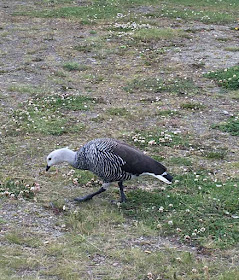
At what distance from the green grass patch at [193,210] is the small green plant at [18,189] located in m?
1.20

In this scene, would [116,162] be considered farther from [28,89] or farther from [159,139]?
[28,89]

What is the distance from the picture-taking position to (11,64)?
1227 centimetres

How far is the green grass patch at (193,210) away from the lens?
566cm

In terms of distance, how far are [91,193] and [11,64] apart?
256 inches

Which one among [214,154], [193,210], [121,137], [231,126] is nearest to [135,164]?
[193,210]

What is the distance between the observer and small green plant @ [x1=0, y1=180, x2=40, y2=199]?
254 inches

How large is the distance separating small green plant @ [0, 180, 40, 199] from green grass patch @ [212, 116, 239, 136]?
3.62 metres

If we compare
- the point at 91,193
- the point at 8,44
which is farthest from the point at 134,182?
the point at 8,44

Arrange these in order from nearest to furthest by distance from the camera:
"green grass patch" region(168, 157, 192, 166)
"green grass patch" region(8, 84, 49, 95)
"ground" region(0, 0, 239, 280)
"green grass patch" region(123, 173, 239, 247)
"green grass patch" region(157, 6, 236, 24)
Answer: "ground" region(0, 0, 239, 280) < "green grass patch" region(123, 173, 239, 247) < "green grass patch" region(168, 157, 192, 166) < "green grass patch" region(8, 84, 49, 95) < "green grass patch" region(157, 6, 236, 24)

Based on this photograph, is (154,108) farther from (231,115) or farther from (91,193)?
(91,193)

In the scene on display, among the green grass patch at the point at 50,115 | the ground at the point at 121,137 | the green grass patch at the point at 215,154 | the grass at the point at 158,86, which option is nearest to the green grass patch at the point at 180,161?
the ground at the point at 121,137

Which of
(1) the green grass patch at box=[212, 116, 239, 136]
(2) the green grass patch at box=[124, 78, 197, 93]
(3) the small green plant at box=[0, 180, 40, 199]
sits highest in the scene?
(3) the small green plant at box=[0, 180, 40, 199]

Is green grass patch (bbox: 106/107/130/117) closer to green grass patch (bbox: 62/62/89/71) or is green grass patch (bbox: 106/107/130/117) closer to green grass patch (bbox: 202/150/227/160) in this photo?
green grass patch (bbox: 202/150/227/160)

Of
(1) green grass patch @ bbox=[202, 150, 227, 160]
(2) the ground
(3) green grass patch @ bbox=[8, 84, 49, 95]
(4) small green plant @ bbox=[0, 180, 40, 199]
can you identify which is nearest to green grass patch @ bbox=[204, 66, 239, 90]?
(2) the ground
